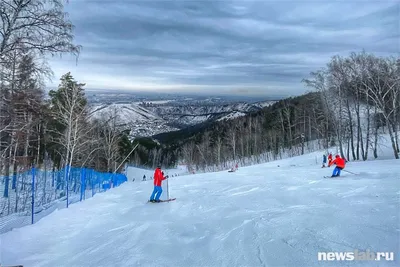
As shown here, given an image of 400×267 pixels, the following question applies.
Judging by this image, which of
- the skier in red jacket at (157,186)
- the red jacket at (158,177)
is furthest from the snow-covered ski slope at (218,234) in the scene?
the red jacket at (158,177)

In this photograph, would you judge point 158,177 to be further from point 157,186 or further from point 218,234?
point 218,234

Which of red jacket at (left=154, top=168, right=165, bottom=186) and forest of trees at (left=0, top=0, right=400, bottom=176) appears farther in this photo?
red jacket at (left=154, top=168, right=165, bottom=186)

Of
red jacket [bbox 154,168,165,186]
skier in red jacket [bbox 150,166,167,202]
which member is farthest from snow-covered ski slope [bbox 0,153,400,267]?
red jacket [bbox 154,168,165,186]

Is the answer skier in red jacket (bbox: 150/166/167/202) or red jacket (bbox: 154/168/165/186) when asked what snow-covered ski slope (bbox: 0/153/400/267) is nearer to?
skier in red jacket (bbox: 150/166/167/202)

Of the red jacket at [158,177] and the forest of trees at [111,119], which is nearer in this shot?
the forest of trees at [111,119]

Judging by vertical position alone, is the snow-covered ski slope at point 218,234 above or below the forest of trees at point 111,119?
below

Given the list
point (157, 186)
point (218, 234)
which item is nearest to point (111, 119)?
point (157, 186)

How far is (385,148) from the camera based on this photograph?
4838 cm

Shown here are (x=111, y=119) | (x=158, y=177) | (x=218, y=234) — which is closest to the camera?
(x=218, y=234)

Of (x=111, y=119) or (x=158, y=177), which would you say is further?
(x=111, y=119)

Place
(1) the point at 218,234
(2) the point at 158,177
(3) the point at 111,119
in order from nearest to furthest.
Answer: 1. (1) the point at 218,234
2. (2) the point at 158,177
3. (3) the point at 111,119

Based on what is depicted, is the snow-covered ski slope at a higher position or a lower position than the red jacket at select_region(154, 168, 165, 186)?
lower

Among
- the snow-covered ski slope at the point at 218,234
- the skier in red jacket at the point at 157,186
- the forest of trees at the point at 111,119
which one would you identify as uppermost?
the forest of trees at the point at 111,119

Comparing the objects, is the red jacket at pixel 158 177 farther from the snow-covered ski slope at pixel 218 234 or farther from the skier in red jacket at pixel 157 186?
the snow-covered ski slope at pixel 218 234
